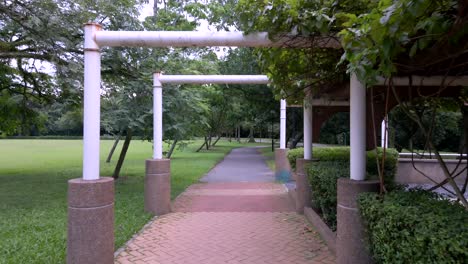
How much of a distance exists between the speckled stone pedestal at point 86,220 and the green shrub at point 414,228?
8.71 feet

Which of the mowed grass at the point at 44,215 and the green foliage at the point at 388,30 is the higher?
the green foliage at the point at 388,30

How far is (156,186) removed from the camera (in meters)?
8.02

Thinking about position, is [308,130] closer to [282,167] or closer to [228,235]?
[228,235]

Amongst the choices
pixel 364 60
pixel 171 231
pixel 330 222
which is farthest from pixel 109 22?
pixel 364 60

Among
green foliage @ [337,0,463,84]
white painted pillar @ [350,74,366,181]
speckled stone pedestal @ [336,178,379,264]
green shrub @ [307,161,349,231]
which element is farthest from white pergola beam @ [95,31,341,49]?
green shrub @ [307,161,349,231]

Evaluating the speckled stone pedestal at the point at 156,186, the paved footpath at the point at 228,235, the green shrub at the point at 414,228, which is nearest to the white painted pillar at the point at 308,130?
the paved footpath at the point at 228,235

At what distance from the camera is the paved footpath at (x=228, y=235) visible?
538 cm

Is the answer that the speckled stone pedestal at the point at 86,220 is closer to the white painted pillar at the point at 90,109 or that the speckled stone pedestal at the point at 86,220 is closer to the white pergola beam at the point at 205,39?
the white painted pillar at the point at 90,109

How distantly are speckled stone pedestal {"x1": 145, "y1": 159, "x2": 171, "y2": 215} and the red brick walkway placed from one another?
0.30m

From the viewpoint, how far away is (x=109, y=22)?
964 centimetres

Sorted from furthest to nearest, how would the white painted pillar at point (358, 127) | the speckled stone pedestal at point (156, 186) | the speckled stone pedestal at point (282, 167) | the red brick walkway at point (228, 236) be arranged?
1. the speckled stone pedestal at point (282, 167)
2. the speckled stone pedestal at point (156, 186)
3. the red brick walkway at point (228, 236)
4. the white painted pillar at point (358, 127)

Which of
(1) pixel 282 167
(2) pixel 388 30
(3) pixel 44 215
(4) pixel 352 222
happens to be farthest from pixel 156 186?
(1) pixel 282 167

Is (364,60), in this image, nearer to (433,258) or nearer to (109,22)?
(433,258)

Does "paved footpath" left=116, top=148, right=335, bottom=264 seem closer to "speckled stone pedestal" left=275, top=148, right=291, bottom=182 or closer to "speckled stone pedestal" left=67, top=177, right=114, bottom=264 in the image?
"speckled stone pedestal" left=67, top=177, right=114, bottom=264
